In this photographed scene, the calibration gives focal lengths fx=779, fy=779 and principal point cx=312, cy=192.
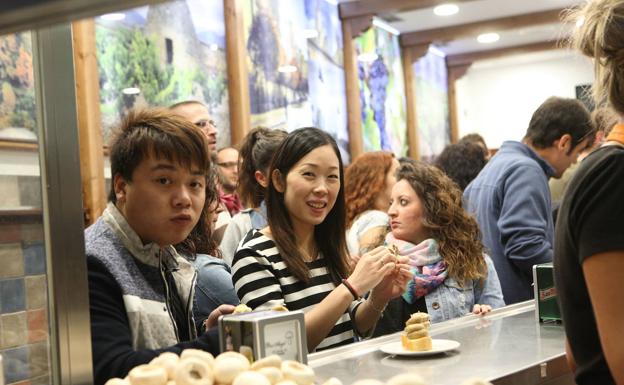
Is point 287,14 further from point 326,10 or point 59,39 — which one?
point 59,39

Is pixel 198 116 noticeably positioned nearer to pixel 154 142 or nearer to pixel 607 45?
pixel 154 142

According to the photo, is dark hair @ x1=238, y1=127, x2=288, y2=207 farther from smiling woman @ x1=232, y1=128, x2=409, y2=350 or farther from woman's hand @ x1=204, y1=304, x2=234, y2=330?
woman's hand @ x1=204, y1=304, x2=234, y2=330

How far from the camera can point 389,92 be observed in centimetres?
979

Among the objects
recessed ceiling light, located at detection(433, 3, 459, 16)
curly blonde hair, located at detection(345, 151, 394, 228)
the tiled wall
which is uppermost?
recessed ceiling light, located at detection(433, 3, 459, 16)

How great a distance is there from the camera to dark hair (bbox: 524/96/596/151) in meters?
3.67

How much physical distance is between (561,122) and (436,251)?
3.66ft

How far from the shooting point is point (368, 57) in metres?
9.17

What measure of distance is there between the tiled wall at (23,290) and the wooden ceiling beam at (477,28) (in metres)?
8.61

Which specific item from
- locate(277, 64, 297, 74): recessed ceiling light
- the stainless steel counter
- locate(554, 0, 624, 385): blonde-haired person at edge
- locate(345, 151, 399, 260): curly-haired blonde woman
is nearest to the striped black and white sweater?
the stainless steel counter

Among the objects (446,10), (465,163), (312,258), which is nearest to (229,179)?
(465,163)

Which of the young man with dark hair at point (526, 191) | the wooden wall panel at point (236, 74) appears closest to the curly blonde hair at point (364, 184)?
the young man with dark hair at point (526, 191)

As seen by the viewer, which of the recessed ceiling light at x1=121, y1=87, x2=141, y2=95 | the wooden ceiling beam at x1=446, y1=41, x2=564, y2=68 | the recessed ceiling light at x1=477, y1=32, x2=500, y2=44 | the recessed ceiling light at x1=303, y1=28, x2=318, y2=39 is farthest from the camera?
the wooden ceiling beam at x1=446, y1=41, x2=564, y2=68

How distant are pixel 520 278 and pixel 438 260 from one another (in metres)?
0.80

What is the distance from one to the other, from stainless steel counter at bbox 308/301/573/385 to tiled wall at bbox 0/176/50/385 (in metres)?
0.66
